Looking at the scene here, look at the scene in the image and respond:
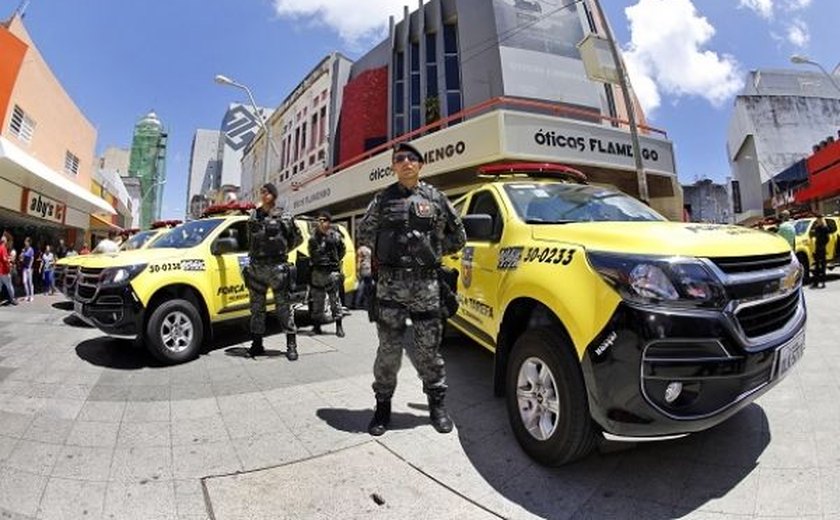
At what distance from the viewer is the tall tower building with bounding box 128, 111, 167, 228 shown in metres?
82.2

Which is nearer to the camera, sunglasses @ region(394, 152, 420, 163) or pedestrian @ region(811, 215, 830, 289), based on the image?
sunglasses @ region(394, 152, 420, 163)

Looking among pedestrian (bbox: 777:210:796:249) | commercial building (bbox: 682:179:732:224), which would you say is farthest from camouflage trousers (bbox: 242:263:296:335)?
commercial building (bbox: 682:179:732:224)

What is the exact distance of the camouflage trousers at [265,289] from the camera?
17.5 ft

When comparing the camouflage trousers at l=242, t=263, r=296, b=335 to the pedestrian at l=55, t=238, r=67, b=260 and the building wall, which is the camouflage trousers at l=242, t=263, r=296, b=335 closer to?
the building wall

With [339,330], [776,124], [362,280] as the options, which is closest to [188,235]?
[339,330]

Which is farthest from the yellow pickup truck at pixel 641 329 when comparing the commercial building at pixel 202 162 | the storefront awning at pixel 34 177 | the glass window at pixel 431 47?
the commercial building at pixel 202 162

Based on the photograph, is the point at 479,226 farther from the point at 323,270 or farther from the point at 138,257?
the point at 138,257

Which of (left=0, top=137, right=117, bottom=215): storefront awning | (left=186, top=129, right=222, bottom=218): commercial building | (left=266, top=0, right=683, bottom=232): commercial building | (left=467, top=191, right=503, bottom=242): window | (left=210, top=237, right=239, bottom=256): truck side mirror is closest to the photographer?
(left=467, top=191, right=503, bottom=242): window

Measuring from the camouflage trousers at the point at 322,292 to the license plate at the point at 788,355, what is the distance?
211 inches

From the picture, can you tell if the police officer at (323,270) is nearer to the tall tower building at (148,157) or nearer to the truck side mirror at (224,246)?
the truck side mirror at (224,246)

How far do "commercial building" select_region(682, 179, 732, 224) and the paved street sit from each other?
226 feet

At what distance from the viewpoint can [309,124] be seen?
105ft

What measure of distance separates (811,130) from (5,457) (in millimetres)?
63918

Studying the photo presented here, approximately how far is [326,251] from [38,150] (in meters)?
15.8
